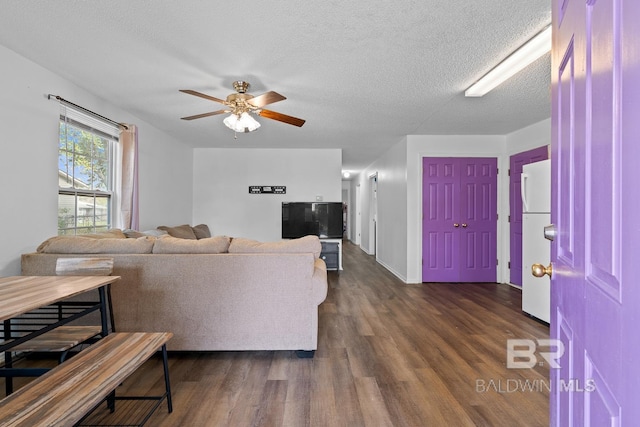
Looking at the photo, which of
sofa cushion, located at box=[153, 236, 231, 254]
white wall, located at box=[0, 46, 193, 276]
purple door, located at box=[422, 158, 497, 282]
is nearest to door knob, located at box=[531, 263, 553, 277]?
sofa cushion, located at box=[153, 236, 231, 254]

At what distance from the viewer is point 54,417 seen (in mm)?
998

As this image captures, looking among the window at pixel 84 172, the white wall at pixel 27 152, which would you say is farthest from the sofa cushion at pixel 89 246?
the window at pixel 84 172

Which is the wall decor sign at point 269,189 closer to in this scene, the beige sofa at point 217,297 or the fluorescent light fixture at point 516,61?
the beige sofa at point 217,297

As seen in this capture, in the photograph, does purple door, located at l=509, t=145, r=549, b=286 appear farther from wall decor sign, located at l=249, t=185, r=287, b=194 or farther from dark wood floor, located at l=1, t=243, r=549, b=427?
wall decor sign, located at l=249, t=185, r=287, b=194

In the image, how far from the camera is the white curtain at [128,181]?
141 inches

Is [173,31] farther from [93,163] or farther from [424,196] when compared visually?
[424,196]

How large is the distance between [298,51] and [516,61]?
1754 mm

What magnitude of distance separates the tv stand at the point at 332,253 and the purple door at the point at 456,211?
1.60 metres

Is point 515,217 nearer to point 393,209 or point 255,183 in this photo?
point 393,209

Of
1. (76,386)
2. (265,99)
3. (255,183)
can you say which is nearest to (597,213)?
(76,386)

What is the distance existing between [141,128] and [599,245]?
16.0ft

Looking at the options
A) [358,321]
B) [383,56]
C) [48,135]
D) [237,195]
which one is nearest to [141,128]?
[48,135]

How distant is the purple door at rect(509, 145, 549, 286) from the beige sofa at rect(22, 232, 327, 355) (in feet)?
12.3

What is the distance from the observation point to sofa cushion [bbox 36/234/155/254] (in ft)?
7.88
